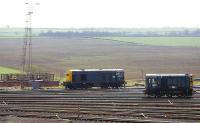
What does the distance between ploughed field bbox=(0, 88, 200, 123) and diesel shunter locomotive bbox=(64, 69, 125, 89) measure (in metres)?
11.6

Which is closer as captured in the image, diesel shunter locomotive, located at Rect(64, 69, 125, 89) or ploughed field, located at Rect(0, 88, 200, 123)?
ploughed field, located at Rect(0, 88, 200, 123)

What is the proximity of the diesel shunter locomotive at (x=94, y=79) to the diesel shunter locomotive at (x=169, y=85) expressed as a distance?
11.7 metres

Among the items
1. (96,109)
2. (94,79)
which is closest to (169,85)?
(96,109)

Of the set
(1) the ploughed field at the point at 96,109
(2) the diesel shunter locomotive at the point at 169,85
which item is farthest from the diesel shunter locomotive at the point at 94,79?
(2) the diesel shunter locomotive at the point at 169,85

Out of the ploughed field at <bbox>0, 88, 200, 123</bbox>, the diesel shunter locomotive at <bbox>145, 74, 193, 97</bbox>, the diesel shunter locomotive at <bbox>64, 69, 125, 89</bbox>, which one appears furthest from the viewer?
the diesel shunter locomotive at <bbox>64, 69, 125, 89</bbox>

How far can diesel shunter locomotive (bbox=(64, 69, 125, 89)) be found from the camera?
57.0 meters

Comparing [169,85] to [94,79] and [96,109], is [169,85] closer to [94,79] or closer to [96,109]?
[96,109]

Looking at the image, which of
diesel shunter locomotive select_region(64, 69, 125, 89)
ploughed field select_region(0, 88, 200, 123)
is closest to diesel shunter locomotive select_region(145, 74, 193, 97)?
ploughed field select_region(0, 88, 200, 123)

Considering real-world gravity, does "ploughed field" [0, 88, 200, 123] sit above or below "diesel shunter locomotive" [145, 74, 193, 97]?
below

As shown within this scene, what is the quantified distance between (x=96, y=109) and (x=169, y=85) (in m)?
11.4

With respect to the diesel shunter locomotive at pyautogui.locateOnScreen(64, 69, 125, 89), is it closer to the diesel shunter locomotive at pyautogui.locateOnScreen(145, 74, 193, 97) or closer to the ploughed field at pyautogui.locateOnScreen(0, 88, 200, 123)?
the ploughed field at pyautogui.locateOnScreen(0, 88, 200, 123)

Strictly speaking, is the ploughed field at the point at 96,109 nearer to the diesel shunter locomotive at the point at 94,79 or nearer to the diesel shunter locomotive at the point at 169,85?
the diesel shunter locomotive at the point at 169,85

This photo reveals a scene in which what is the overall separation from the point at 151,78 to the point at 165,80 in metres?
1.25

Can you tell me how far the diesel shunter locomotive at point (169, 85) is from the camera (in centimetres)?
4456
